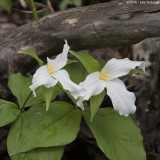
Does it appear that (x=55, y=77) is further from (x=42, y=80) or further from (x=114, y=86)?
(x=114, y=86)

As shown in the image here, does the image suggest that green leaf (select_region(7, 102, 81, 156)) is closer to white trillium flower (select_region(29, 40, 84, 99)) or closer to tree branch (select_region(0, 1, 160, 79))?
white trillium flower (select_region(29, 40, 84, 99))

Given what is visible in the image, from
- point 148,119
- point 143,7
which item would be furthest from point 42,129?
point 148,119

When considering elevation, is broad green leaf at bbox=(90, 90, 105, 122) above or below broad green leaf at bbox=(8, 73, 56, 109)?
above

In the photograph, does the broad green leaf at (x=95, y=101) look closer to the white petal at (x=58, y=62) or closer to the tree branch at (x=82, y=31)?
the white petal at (x=58, y=62)

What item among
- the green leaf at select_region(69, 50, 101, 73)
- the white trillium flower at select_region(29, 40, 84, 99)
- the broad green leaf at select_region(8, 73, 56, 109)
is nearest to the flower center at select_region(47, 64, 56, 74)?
the white trillium flower at select_region(29, 40, 84, 99)

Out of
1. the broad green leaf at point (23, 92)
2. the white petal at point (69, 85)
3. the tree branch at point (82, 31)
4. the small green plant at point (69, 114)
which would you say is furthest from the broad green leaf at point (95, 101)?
the tree branch at point (82, 31)

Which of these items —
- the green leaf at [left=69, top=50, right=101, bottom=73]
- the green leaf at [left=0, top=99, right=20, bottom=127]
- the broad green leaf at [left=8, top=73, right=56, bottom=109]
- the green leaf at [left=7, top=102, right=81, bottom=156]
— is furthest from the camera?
the broad green leaf at [left=8, top=73, right=56, bottom=109]

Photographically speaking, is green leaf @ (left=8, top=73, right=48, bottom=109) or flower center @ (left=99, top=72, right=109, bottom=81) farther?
green leaf @ (left=8, top=73, right=48, bottom=109)
